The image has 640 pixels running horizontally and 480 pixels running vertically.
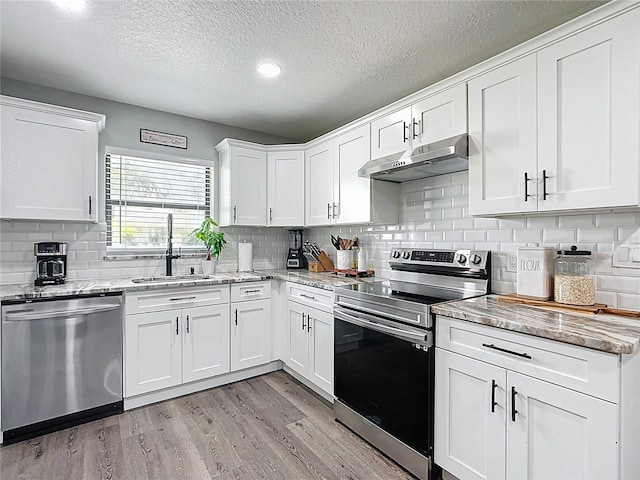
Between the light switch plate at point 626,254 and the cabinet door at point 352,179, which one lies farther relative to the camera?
the cabinet door at point 352,179

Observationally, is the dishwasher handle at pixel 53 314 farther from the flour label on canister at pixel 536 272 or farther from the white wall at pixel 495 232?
the flour label on canister at pixel 536 272

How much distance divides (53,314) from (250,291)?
1432mm

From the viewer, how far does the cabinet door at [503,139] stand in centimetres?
176

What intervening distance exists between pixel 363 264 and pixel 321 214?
63 centimetres

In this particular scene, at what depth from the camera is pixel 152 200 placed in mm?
3326

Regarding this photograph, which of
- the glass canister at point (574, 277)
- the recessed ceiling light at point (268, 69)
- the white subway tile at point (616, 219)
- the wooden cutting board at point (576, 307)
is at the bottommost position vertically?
the wooden cutting board at point (576, 307)

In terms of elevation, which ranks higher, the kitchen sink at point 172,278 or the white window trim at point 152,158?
the white window trim at point 152,158

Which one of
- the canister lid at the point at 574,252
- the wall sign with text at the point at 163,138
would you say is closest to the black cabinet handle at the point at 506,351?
the canister lid at the point at 574,252

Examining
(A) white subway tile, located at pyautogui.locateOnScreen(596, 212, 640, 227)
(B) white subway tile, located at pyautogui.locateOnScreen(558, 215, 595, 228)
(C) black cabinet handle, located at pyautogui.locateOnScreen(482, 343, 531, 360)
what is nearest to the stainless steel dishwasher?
(C) black cabinet handle, located at pyautogui.locateOnScreen(482, 343, 531, 360)

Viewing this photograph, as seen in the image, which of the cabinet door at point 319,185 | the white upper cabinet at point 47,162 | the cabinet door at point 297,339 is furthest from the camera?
the cabinet door at point 319,185

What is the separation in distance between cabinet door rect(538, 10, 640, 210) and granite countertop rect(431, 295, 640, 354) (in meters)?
0.52

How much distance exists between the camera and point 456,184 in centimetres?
247

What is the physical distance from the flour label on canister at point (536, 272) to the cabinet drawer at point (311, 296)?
1268mm

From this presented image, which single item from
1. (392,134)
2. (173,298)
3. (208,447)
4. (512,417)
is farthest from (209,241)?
(512,417)
